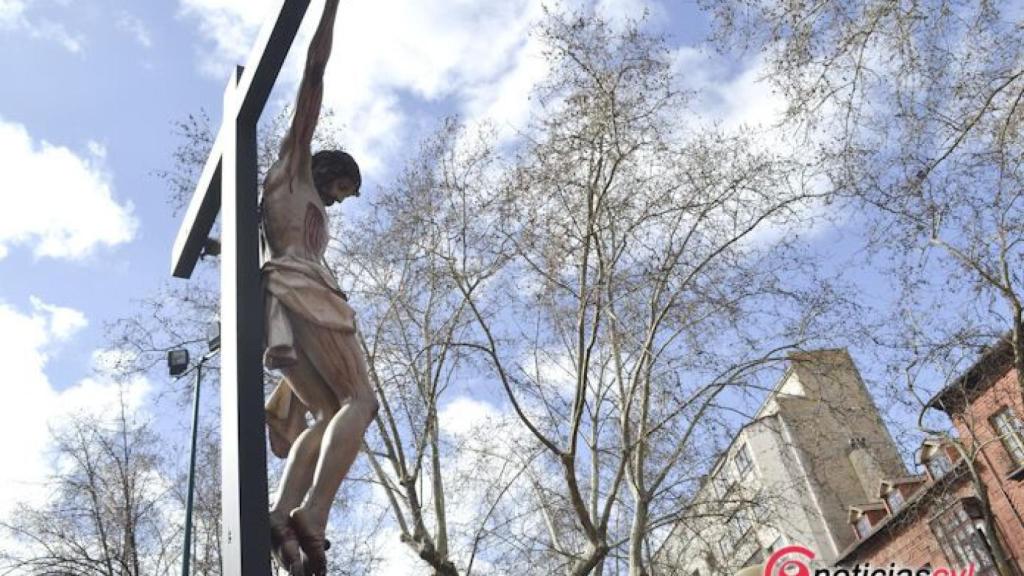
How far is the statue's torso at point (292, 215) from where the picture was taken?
11.4 feet

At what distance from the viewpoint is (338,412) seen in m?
3.20

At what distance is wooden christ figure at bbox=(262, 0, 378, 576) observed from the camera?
2.96 meters

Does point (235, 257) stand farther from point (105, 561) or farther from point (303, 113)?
point (105, 561)

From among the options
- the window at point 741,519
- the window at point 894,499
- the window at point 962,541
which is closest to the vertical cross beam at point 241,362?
the window at point 741,519

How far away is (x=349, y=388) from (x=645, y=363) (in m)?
10.9

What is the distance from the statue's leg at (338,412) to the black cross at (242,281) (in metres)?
0.25

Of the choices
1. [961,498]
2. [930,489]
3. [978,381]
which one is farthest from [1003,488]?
[978,381]

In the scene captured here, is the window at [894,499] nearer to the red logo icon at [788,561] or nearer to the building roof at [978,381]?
the building roof at [978,381]

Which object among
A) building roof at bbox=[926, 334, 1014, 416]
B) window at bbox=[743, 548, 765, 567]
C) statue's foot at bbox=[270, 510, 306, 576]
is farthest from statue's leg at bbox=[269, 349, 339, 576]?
window at bbox=[743, 548, 765, 567]

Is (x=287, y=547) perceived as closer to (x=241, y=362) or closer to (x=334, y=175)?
(x=241, y=362)

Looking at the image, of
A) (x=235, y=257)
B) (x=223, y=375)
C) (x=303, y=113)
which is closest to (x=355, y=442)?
(x=223, y=375)

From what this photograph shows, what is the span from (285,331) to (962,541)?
33158 millimetres

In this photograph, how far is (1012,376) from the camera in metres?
22.8

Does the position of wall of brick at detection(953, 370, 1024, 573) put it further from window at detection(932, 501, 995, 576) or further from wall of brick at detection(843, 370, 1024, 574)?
window at detection(932, 501, 995, 576)
